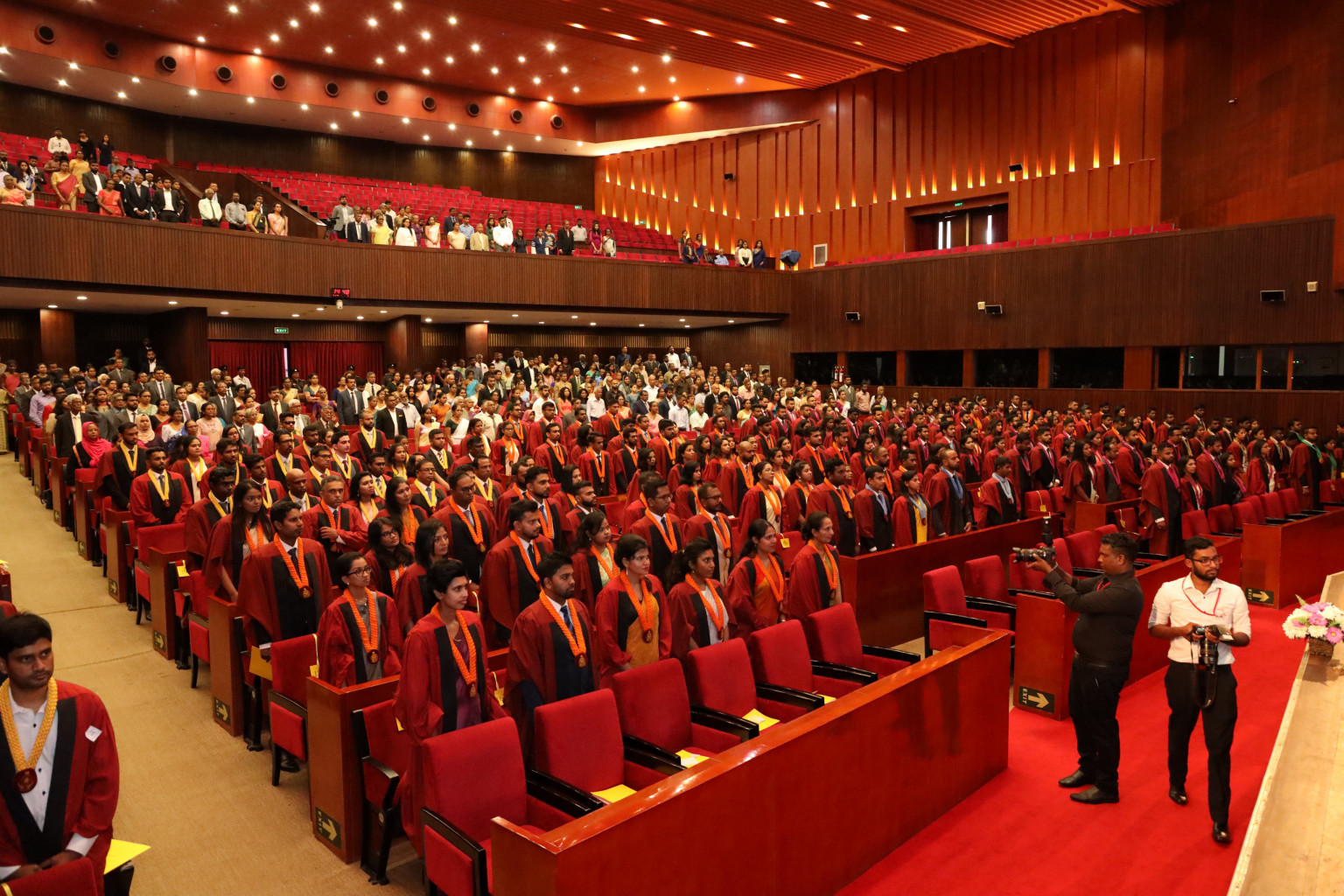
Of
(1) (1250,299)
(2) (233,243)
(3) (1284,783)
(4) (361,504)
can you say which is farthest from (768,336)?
(3) (1284,783)

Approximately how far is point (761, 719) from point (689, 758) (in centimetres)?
51

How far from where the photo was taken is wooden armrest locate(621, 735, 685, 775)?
3291 millimetres

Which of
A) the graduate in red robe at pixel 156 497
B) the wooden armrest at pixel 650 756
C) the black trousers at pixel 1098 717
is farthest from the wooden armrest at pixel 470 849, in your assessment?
the graduate in red robe at pixel 156 497

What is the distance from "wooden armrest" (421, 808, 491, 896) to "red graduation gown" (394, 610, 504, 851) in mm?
251

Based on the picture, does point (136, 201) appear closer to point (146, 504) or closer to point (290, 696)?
point (146, 504)

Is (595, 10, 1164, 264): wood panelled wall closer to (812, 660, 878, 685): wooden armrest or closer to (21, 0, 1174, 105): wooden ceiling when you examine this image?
(21, 0, 1174, 105): wooden ceiling

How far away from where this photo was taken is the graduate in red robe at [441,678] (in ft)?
10.6

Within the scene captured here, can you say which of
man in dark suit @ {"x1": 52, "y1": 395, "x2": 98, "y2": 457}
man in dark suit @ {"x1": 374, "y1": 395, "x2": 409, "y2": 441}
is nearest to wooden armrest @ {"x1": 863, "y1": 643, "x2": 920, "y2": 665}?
man in dark suit @ {"x1": 374, "y1": 395, "x2": 409, "y2": 441}

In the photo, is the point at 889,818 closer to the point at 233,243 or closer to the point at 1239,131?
the point at 233,243

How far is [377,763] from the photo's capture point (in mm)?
3383

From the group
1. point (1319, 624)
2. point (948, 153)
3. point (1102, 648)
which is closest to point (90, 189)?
point (1102, 648)

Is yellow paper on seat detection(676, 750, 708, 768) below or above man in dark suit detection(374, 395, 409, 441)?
below

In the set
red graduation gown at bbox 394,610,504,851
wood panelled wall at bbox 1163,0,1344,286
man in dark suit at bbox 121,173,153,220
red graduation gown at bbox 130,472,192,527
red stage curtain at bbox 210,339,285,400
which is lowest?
red graduation gown at bbox 394,610,504,851

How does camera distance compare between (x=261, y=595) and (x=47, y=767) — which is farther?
(x=261, y=595)
